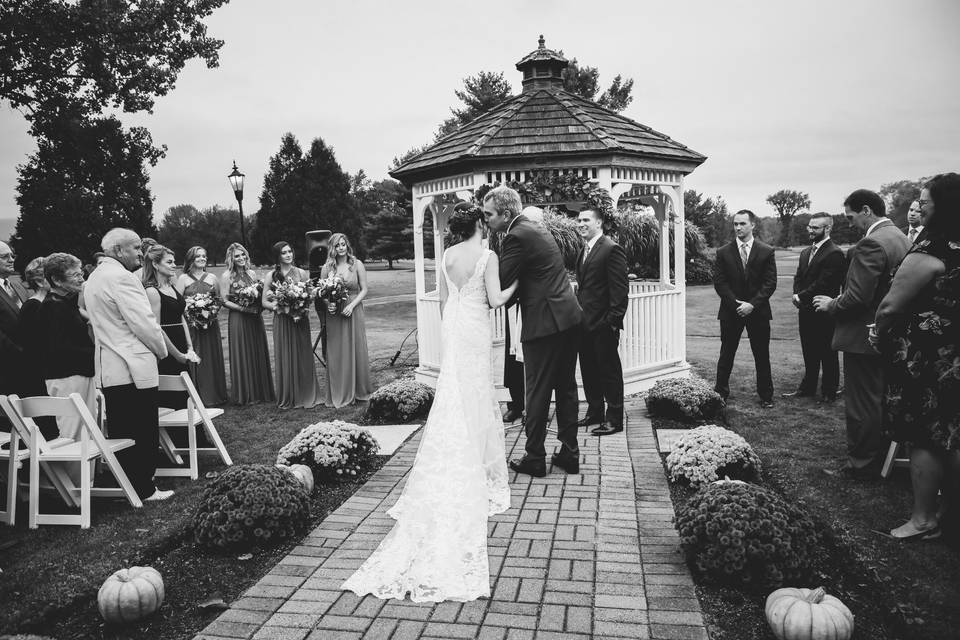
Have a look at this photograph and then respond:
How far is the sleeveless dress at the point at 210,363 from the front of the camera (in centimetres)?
898

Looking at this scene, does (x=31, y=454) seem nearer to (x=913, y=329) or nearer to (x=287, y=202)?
(x=913, y=329)

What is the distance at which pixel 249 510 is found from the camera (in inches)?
166

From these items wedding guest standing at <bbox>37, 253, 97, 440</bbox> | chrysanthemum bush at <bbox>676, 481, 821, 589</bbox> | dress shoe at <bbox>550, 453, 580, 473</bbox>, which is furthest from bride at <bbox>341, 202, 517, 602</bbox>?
wedding guest standing at <bbox>37, 253, 97, 440</bbox>

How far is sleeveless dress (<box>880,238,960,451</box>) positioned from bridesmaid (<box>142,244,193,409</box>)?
254 inches

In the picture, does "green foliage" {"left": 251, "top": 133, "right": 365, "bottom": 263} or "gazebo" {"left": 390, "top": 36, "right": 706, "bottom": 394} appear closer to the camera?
"gazebo" {"left": 390, "top": 36, "right": 706, "bottom": 394}

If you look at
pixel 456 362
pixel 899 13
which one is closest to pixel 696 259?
pixel 899 13

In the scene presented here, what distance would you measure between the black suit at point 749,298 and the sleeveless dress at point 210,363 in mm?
6917

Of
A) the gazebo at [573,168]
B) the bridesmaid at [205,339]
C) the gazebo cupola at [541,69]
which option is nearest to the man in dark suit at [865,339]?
the gazebo at [573,168]

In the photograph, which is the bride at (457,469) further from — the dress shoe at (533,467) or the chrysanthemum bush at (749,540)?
the chrysanthemum bush at (749,540)

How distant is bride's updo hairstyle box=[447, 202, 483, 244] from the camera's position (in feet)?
16.5

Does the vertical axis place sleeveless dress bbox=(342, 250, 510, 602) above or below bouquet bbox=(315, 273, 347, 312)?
below

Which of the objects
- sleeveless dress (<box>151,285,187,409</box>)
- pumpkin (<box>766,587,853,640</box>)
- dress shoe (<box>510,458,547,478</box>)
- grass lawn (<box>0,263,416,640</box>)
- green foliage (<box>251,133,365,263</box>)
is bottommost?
grass lawn (<box>0,263,416,640</box>)

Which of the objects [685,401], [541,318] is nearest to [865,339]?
[685,401]

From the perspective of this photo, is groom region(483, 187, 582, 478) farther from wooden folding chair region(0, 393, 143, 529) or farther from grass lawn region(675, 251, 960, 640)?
wooden folding chair region(0, 393, 143, 529)
